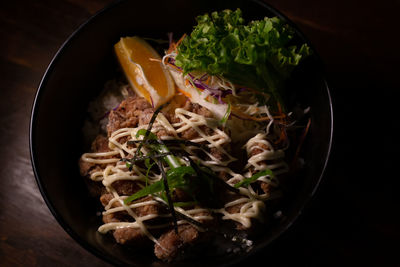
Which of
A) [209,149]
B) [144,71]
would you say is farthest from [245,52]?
[144,71]

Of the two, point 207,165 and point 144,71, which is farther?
point 144,71

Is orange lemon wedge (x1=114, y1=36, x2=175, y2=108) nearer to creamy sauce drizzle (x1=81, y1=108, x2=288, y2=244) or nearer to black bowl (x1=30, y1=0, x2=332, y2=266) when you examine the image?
black bowl (x1=30, y1=0, x2=332, y2=266)

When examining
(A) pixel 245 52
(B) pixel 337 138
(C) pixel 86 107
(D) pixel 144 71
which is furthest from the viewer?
(C) pixel 86 107

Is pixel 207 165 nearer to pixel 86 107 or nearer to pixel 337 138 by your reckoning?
pixel 337 138

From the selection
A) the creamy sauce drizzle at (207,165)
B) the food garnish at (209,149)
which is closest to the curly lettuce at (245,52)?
the food garnish at (209,149)

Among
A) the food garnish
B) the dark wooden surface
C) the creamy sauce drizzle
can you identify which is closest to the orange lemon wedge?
the food garnish

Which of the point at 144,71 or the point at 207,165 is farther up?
the point at 144,71
